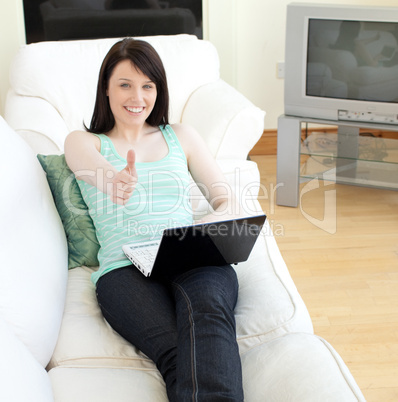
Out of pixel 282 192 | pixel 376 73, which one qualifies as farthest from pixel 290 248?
pixel 376 73

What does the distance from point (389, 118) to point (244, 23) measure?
1.15 m

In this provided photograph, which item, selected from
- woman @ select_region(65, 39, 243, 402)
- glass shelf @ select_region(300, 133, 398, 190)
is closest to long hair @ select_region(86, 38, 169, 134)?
woman @ select_region(65, 39, 243, 402)

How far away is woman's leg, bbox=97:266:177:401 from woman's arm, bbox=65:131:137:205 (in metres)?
0.20

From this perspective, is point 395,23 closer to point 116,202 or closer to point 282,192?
point 282,192

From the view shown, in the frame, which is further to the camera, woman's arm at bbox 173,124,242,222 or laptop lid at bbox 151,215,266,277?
woman's arm at bbox 173,124,242,222

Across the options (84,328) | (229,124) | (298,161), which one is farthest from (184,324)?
(298,161)

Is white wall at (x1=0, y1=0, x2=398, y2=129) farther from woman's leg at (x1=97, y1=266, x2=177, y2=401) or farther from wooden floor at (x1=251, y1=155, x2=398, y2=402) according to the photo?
woman's leg at (x1=97, y1=266, x2=177, y2=401)

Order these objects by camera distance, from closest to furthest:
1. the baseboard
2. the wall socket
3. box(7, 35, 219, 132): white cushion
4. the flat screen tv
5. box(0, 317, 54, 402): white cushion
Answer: box(0, 317, 54, 402): white cushion < box(7, 35, 219, 132): white cushion < the flat screen tv < the wall socket < the baseboard

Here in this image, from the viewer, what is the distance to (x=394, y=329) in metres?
2.19

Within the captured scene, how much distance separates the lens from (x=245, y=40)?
12.1 ft

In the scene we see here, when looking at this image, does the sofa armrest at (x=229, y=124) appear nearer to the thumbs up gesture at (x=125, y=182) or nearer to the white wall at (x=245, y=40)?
the thumbs up gesture at (x=125, y=182)

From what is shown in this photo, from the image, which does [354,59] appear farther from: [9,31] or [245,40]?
[9,31]

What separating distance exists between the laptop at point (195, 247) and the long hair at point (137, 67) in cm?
42

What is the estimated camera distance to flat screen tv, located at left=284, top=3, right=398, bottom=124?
2.83 metres
